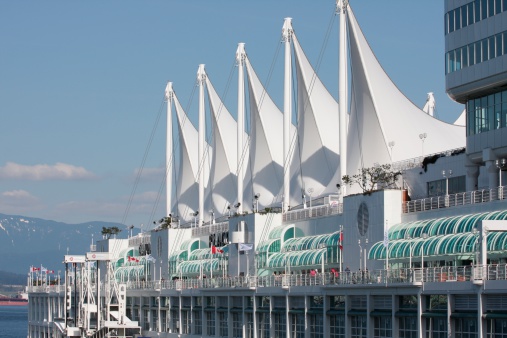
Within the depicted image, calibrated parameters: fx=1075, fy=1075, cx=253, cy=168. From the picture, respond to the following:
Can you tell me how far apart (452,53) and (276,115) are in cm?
4529

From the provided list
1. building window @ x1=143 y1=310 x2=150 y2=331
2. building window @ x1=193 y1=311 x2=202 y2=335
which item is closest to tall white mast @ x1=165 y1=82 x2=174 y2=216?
building window @ x1=143 y1=310 x2=150 y2=331

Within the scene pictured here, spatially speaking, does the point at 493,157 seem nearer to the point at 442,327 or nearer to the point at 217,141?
the point at 442,327

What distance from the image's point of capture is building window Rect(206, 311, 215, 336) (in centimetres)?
7819

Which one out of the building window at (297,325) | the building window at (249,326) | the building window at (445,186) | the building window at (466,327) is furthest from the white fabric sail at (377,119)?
the building window at (466,327)

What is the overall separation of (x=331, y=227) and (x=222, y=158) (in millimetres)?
42353

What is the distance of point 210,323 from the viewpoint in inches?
3098

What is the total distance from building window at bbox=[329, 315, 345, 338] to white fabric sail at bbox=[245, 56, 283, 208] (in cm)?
3857

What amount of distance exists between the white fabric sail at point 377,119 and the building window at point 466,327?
3237 centimetres

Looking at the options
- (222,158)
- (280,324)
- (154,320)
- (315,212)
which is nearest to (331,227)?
(315,212)

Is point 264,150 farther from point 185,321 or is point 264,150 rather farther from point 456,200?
point 456,200

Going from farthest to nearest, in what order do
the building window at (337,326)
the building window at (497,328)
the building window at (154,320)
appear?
the building window at (154,320)
the building window at (337,326)
the building window at (497,328)

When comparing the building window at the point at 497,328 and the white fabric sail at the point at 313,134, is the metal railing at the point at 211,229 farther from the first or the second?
the building window at the point at 497,328

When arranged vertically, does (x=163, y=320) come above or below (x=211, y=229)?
below

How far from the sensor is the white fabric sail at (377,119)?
7988cm
